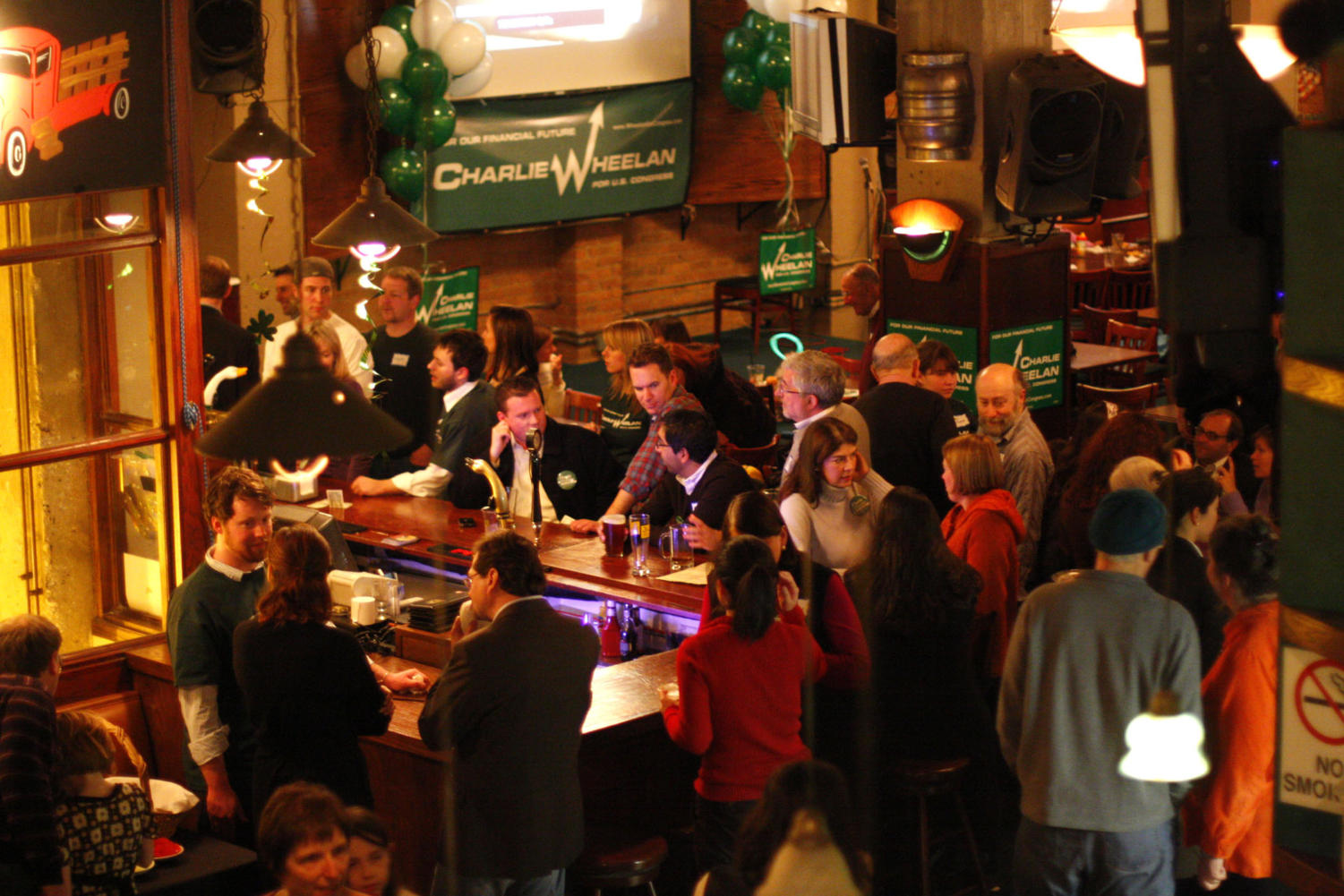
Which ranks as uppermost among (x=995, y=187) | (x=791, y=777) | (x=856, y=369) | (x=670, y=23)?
(x=670, y=23)

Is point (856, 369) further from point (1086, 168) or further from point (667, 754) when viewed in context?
point (667, 754)

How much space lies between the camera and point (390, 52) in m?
9.73

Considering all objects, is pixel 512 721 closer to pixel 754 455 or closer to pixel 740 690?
pixel 740 690

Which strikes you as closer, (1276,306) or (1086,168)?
(1276,306)

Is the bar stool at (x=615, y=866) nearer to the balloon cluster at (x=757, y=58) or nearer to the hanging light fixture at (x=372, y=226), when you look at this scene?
the hanging light fixture at (x=372, y=226)

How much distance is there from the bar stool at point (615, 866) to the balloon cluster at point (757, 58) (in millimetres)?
8027

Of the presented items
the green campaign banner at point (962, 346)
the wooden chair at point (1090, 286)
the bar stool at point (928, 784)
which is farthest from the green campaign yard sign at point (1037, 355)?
the wooden chair at point (1090, 286)

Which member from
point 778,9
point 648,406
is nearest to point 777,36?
point 778,9

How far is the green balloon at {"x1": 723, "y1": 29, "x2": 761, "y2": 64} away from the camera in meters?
11.7

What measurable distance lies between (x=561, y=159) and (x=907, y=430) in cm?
688

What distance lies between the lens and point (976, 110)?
6.62 meters

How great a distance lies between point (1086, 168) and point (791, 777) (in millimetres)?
4012

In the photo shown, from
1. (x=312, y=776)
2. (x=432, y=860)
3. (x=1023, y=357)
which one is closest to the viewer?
(x=312, y=776)

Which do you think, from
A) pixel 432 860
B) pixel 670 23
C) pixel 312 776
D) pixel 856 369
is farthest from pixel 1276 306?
pixel 670 23
